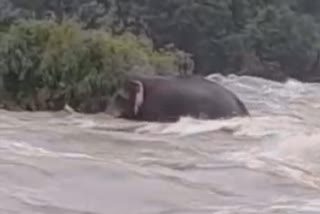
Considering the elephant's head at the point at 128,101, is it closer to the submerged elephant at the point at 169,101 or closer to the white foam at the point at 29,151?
the submerged elephant at the point at 169,101

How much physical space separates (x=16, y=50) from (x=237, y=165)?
594 centimetres

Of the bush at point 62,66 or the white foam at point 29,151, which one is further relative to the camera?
the bush at point 62,66

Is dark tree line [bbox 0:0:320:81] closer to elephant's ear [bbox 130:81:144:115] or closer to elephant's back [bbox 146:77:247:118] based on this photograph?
elephant's back [bbox 146:77:247:118]

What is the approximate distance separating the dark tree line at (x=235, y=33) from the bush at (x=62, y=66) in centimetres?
1393

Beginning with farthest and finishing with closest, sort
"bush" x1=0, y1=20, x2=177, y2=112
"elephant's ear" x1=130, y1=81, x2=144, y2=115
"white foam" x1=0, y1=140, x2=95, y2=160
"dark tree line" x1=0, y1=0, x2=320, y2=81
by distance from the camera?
"dark tree line" x1=0, y1=0, x2=320, y2=81 < "bush" x1=0, y1=20, x2=177, y2=112 < "elephant's ear" x1=130, y1=81, x2=144, y2=115 < "white foam" x1=0, y1=140, x2=95, y2=160

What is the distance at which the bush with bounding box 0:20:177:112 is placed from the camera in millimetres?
15172

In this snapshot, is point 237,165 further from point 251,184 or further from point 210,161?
point 251,184

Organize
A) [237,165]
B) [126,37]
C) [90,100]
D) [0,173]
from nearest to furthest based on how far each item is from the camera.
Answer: [0,173] < [237,165] < [90,100] < [126,37]

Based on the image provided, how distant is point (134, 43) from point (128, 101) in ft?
8.07

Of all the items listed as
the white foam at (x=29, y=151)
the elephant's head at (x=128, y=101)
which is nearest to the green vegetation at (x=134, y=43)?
the elephant's head at (x=128, y=101)

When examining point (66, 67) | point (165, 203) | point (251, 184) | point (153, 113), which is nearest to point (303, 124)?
point (153, 113)

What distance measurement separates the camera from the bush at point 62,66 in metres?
15.2

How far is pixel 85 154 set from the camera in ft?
35.0

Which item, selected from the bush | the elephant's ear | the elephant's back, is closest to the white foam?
the elephant's ear
